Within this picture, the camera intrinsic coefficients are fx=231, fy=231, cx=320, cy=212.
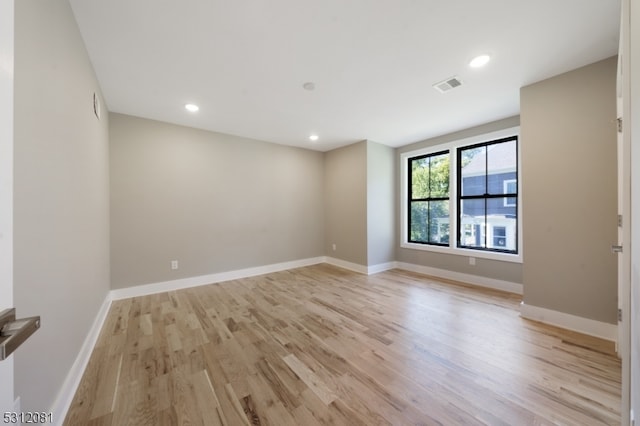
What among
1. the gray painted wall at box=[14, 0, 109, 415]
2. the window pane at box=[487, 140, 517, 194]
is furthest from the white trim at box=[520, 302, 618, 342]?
the gray painted wall at box=[14, 0, 109, 415]

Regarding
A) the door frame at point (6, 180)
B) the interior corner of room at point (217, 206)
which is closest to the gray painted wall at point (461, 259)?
the interior corner of room at point (217, 206)

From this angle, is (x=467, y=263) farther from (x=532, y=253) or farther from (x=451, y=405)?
(x=451, y=405)

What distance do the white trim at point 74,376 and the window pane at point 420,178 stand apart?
4927mm

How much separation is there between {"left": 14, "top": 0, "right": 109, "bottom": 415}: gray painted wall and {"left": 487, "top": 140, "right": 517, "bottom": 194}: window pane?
475 cm

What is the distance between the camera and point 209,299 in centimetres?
310

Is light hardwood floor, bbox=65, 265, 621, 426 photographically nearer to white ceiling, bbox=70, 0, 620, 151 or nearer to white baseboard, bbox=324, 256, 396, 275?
white baseboard, bbox=324, 256, 396, 275

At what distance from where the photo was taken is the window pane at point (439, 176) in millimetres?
4172

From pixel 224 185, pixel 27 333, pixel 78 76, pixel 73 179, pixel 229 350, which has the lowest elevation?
pixel 229 350

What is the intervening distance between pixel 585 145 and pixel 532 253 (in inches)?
44.4

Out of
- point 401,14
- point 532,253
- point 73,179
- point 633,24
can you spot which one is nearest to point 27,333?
point 73,179

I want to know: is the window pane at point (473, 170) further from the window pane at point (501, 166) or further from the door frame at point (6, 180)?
the door frame at point (6, 180)

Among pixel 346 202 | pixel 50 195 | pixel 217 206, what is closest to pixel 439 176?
pixel 346 202

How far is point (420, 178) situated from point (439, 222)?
3.10 ft

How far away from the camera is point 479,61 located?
2.12m
